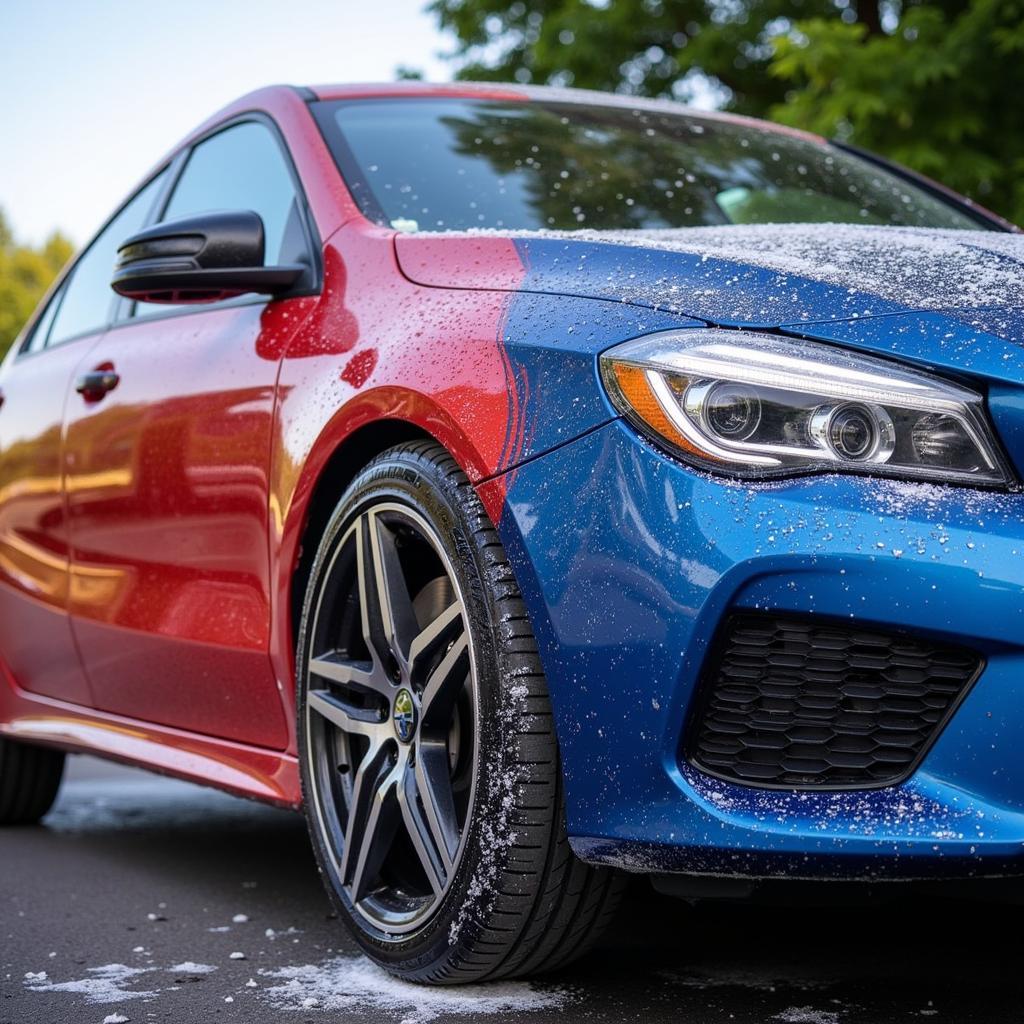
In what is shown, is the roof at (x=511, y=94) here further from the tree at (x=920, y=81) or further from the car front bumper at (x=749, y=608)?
the tree at (x=920, y=81)

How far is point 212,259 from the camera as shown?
3.20m

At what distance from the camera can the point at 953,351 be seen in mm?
2160

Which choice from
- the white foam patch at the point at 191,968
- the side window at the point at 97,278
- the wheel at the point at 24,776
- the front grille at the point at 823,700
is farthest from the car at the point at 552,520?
the wheel at the point at 24,776

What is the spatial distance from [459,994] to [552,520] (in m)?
0.77

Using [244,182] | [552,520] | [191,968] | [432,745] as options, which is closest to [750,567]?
[552,520]

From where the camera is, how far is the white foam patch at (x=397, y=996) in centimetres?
251

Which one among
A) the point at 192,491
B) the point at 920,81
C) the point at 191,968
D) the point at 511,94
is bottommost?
the point at 191,968

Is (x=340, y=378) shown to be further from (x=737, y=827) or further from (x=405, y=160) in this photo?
(x=737, y=827)

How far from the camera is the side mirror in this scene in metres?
3.18

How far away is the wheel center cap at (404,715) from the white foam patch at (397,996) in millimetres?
383

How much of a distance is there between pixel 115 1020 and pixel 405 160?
172cm

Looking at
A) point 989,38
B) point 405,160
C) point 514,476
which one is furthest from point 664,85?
point 514,476

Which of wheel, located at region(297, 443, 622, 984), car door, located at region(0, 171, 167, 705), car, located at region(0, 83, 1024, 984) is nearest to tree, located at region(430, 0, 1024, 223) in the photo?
car door, located at region(0, 171, 167, 705)

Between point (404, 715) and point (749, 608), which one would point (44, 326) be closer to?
point (404, 715)
